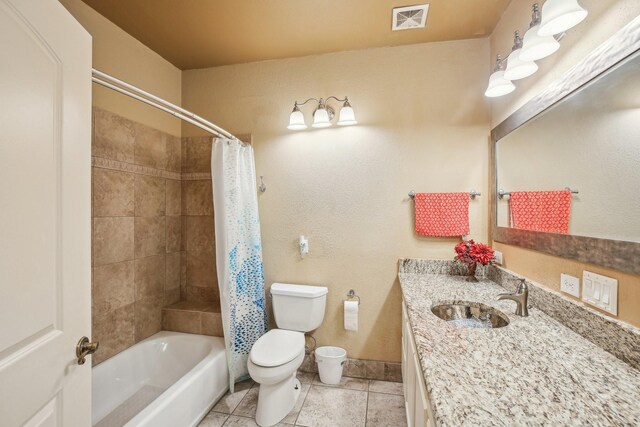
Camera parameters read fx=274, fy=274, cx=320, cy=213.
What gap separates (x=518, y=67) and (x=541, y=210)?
74cm

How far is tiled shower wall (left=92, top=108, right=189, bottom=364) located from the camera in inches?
70.7

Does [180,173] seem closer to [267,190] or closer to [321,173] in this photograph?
[267,190]

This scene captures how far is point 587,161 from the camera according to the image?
1.10m

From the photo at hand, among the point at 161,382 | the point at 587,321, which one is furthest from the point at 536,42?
the point at 161,382

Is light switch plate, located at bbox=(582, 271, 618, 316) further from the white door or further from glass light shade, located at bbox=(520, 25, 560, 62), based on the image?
the white door

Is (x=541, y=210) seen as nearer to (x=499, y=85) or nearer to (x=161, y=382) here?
(x=499, y=85)

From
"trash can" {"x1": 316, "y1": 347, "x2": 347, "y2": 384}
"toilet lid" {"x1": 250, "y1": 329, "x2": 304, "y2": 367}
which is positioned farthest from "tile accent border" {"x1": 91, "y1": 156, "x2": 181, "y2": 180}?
"trash can" {"x1": 316, "y1": 347, "x2": 347, "y2": 384}

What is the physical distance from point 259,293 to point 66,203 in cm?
150

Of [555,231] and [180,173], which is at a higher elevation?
[180,173]

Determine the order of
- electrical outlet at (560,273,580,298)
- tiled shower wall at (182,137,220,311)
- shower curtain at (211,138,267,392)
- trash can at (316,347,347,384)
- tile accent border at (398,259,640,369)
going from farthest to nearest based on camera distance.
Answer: tiled shower wall at (182,137,220,311) < trash can at (316,347,347,384) < shower curtain at (211,138,267,392) < electrical outlet at (560,273,580,298) < tile accent border at (398,259,640,369)

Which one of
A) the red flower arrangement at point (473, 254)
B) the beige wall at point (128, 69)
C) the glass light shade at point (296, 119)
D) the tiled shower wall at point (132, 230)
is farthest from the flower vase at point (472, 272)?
the beige wall at point (128, 69)

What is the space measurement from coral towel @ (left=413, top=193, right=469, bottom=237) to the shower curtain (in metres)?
1.32

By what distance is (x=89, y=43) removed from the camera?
39.3 inches

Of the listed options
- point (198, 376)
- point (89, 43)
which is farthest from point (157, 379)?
point (89, 43)
